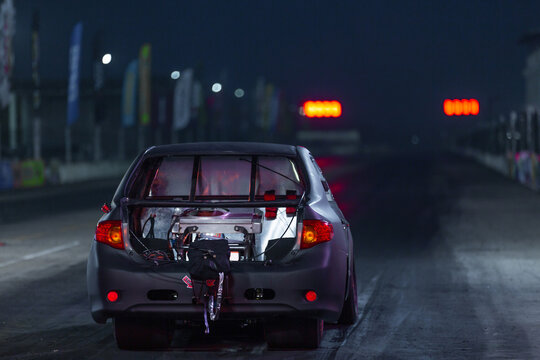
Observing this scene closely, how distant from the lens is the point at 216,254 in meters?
7.06

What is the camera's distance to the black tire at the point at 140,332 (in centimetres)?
761

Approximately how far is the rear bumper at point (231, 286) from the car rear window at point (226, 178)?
1.03 meters

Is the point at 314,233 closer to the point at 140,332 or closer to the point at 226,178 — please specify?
the point at 140,332

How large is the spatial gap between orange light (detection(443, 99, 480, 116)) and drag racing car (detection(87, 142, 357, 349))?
350ft

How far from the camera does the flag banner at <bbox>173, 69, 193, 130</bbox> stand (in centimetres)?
6053

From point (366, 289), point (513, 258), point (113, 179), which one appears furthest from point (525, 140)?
point (366, 289)

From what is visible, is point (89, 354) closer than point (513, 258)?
Yes

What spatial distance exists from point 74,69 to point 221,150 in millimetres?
36862

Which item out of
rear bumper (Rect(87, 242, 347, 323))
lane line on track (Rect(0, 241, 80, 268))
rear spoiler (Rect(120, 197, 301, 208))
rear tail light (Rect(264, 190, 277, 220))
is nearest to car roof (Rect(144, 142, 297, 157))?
rear tail light (Rect(264, 190, 277, 220))

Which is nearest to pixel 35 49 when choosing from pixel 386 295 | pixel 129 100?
pixel 129 100

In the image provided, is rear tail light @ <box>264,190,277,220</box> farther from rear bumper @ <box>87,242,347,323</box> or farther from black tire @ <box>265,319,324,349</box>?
black tire @ <box>265,319,324,349</box>

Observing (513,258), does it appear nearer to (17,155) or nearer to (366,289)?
(366,289)

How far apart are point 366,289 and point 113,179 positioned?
37.6m

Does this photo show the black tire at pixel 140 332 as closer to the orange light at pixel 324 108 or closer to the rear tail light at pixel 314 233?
the rear tail light at pixel 314 233
